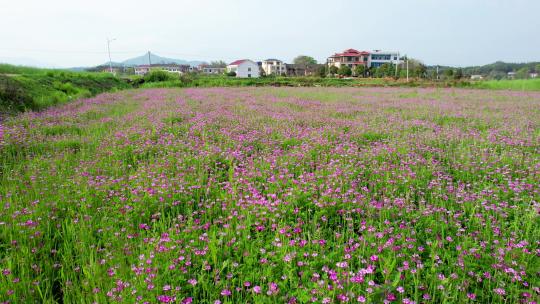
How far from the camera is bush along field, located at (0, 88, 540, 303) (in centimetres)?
252

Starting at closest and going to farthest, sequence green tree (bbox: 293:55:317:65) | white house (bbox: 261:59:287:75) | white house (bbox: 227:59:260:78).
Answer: white house (bbox: 227:59:260:78) → white house (bbox: 261:59:287:75) → green tree (bbox: 293:55:317:65)

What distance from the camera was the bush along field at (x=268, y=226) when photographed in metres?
2.52

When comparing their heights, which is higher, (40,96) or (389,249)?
(40,96)

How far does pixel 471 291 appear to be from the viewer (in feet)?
8.34

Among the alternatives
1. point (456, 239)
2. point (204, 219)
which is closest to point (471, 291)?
point (456, 239)

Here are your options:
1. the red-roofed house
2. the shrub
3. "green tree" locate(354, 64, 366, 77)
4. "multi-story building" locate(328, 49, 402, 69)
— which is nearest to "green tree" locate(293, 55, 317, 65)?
"multi-story building" locate(328, 49, 402, 69)

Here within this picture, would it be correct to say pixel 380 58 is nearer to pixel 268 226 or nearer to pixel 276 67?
pixel 276 67

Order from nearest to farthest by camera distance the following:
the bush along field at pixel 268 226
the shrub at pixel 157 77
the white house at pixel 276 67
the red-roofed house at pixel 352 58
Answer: the bush along field at pixel 268 226 < the shrub at pixel 157 77 < the red-roofed house at pixel 352 58 < the white house at pixel 276 67

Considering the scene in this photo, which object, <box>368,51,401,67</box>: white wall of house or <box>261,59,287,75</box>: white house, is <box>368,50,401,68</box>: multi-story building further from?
<box>261,59,287,75</box>: white house

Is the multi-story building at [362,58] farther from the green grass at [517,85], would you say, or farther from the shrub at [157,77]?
the shrub at [157,77]

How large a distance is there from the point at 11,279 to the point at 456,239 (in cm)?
415

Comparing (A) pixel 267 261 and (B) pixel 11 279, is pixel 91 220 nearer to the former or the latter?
(B) pixel 11 279

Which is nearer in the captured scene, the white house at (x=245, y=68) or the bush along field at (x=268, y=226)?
Answer: the bush along field at (x=268, y=226)

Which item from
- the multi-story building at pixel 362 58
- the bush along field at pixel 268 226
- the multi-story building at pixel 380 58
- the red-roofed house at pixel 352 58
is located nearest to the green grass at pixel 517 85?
the bush along field at pixel 268 226
